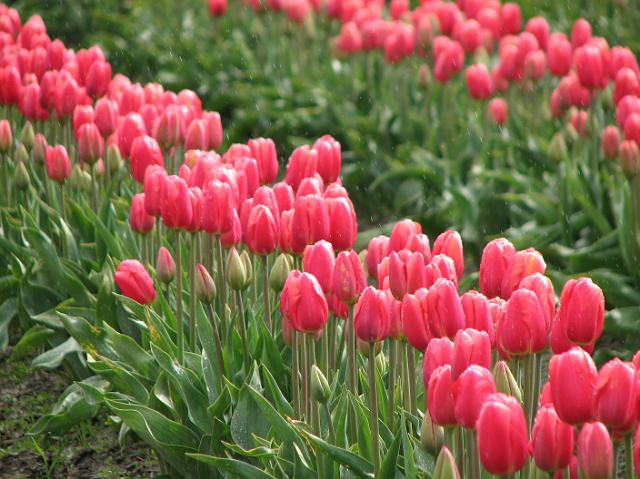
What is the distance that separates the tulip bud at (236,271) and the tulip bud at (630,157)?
1971 millimetres

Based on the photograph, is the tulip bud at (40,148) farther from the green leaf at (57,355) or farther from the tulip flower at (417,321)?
the tulip flower at (417,321)

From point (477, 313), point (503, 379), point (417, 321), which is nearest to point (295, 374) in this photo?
point (417, 321)

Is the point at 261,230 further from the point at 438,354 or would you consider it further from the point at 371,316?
the point at 438,354

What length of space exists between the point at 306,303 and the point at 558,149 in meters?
2.98

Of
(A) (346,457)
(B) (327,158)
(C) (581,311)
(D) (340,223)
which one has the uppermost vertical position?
(C) (581,311)

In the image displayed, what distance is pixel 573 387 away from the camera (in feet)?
6.18

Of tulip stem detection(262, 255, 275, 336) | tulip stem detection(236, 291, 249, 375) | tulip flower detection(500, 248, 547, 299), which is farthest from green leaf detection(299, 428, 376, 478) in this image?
tulip stem detection(262, 255, 275, 336)

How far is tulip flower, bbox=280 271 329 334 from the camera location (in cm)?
245

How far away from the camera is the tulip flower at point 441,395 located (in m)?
2.02

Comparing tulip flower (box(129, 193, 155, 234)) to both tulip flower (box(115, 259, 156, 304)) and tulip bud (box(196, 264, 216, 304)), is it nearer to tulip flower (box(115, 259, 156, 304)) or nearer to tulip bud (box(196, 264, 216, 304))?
→ tulip flower (box(115, 259, 156, 304))

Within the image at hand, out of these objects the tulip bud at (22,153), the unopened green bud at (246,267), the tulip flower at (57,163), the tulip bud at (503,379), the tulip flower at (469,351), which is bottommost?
the tulip bud at (22,153)

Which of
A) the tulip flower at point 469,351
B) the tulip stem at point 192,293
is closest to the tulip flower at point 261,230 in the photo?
the tulip stem at point 192,293

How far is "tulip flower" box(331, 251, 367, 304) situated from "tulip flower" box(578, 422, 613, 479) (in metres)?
0.81

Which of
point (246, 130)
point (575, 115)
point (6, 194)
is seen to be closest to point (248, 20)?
point (246, 130)
